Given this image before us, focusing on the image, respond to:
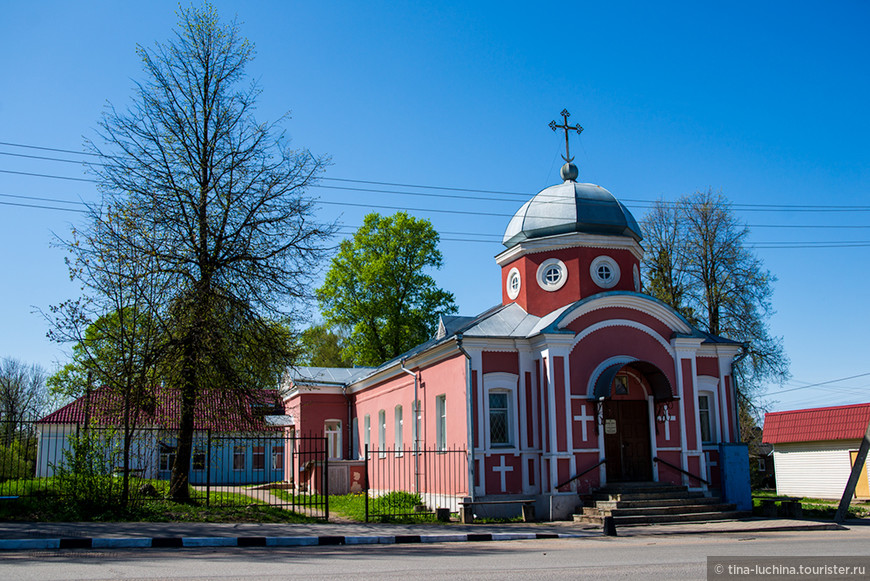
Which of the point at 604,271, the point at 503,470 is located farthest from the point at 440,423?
the point at 604,271

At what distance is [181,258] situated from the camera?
53.3 feet

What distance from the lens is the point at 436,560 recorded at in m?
9.83

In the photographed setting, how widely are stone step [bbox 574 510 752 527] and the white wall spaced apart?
11815 millimetres

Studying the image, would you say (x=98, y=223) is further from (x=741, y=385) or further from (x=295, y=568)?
(x=741, y=385)

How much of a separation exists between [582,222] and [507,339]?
4.20 m

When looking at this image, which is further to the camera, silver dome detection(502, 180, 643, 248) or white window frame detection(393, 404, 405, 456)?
white window frame detection(393, 404, 405, 456)

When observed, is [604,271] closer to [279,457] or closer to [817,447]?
[817,447]

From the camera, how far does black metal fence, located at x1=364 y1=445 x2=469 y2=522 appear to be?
674 inches

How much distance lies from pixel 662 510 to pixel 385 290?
20.6 m

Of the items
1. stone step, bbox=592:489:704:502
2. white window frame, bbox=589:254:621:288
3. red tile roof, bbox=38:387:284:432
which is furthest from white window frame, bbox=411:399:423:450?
white window frame, bbox=589:254:621:288

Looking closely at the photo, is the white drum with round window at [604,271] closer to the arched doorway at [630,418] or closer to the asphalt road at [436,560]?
the arched doorway at [630,418]

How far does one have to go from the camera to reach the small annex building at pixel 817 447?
84.1 ft

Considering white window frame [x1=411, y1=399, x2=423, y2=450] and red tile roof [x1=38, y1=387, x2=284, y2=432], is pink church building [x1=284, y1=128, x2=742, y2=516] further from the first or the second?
red tile roof [x1=38, y1=387, x2=284, y2=432]

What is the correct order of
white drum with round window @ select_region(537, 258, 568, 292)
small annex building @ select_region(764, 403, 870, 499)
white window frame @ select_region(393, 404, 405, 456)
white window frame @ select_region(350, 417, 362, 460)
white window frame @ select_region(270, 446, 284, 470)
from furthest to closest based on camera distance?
white window frame @ select_region(270, 446, 284, 470), white window frame @ select_region(350, 417, 362, 460), small annex building @ select_region(764, 403, 870, 499), white window frame @ select_region(393, 404, 405, 456), white drum with round window @ select_region(537, 258, 568, 292)
